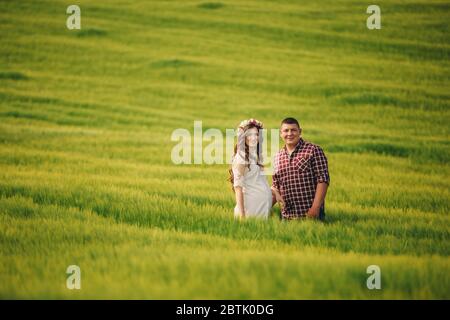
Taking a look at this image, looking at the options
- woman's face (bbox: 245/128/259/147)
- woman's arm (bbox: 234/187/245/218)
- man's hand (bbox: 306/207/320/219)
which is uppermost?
woman's face (bbox: 245/128/259/147)

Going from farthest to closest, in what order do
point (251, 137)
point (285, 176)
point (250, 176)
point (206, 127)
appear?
point (206, 127), point (285, 176), point (250, 176), point (251, 137)

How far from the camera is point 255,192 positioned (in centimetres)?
623

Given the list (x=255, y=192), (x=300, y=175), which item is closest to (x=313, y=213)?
(x=300, y=175)

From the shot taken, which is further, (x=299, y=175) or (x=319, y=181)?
(x=299, y=175)

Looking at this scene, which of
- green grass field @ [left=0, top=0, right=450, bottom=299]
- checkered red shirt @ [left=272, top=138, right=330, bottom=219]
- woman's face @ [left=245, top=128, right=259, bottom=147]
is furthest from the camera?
checkered red shirt @ [left=272, top=138, right=330, bottom=219]

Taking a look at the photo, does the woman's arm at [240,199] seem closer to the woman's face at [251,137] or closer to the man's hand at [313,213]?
the woman's face at [251,137]

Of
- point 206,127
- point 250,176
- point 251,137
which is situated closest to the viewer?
point 251,137

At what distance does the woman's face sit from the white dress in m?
0.29

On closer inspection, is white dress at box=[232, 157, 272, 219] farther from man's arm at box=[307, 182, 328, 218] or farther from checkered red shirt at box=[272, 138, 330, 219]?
man's arm at box=[307, 182, 328, 218]

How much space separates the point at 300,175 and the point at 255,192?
652 mm

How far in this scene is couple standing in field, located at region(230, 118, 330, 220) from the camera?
239 inches

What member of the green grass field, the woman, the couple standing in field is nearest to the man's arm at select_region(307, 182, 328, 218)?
the couple standing in field

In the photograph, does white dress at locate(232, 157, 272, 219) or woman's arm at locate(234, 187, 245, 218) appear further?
white dress at locate(232, 157, 272, 219)

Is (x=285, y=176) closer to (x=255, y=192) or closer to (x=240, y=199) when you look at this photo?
(x=255, y=192)
